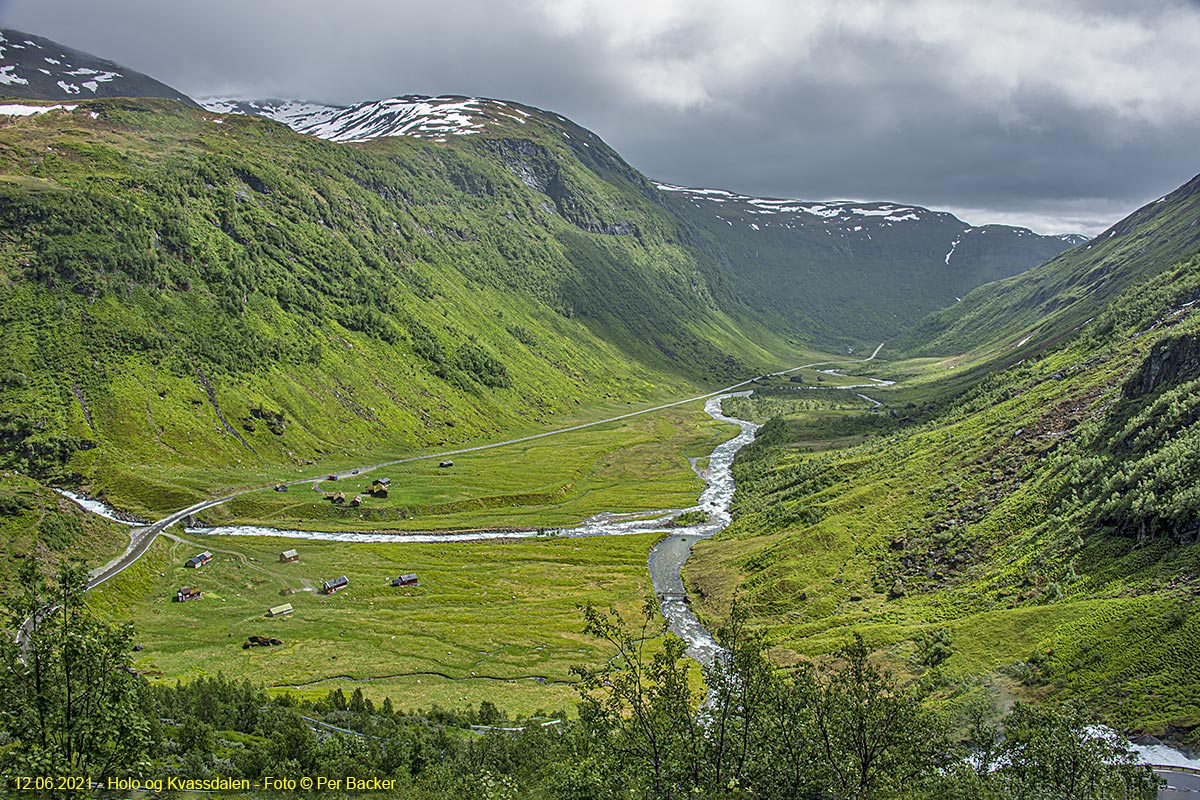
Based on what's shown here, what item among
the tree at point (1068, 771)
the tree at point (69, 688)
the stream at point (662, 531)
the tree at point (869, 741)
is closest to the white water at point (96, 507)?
the stream at point (662, 531)

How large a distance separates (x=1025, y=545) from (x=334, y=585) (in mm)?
106240

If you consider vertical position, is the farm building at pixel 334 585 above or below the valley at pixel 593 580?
below

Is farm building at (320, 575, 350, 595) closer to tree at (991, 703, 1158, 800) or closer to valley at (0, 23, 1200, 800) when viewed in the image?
valley at (0, 23, 1200, 800)

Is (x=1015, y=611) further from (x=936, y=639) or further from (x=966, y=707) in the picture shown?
(x=966, y=707)

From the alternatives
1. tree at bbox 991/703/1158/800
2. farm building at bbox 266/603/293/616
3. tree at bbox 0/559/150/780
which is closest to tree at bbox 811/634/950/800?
tree at bbox 991/703/1158/800

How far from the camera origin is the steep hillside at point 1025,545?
61281mm

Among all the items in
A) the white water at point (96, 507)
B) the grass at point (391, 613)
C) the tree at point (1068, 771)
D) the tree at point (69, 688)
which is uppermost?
the tree at point (69, 688)

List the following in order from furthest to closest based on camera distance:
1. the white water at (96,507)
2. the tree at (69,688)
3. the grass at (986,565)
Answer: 1. the white water at (96,507)
2. the grass at (986,565)
3. the tree at (69,688)

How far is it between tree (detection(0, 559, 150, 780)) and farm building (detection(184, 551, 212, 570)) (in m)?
103

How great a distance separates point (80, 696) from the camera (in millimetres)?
27328

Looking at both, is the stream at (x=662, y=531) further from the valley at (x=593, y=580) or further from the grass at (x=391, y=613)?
the grass at (x=391, y=613)

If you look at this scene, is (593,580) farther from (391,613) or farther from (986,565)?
(986,565)

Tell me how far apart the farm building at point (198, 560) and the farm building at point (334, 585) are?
2113 cm

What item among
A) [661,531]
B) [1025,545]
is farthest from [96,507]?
[1025,545]
